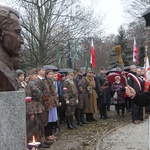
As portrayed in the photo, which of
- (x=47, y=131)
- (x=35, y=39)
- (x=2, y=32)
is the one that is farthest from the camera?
(x=35, y=39)

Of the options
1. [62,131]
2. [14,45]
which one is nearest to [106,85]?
[62,131]

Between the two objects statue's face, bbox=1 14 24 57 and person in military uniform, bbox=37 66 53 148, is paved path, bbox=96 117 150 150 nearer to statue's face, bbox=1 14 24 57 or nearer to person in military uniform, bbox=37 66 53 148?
person in military uniform, bbox=37 66 53 148

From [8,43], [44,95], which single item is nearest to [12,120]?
[8,43]

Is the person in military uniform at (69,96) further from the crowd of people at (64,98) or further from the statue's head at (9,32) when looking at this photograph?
the statue's head at (9,32)

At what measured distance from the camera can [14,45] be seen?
3936 millimetres

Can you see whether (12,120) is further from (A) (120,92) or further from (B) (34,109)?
(A) (120,92)

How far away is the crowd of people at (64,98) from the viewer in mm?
6879

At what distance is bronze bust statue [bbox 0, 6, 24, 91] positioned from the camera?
3.77 meters

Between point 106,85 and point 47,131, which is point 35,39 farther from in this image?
point 47,131

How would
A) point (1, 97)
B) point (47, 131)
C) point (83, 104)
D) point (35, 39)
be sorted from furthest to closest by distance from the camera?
point (35, 39), point (83, 104), point (47, 131), point (1, 97)

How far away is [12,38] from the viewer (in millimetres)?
3879

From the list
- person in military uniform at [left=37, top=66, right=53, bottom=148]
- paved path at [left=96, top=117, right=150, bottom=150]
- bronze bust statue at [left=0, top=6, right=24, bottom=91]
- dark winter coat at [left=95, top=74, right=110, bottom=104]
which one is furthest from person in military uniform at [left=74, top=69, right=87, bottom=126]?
bronze bust statue at [left=0, top=6, right=24, bottom=91]

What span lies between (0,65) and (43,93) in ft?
12.5

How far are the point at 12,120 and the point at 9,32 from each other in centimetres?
110
